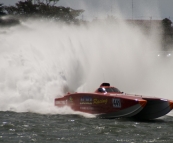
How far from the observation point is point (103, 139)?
14.5m

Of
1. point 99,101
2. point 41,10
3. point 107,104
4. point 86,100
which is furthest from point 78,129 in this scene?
point 41,10

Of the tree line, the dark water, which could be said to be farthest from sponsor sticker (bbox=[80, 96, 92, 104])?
the tree line

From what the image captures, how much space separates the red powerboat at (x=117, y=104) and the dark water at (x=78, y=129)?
42cm

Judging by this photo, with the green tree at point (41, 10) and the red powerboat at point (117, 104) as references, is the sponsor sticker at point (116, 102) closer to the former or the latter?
the red powerboat at point (117, 104)

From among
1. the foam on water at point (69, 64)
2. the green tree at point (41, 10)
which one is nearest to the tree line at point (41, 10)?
the green tree at point (41, 10)

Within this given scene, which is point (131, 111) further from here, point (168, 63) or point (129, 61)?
point (168, 63)

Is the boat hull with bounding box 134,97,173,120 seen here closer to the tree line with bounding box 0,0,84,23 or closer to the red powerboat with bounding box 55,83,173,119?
the red powerboat with bounding box 55,83,173,119

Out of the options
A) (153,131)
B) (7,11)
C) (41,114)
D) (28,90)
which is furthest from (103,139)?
(7,11)

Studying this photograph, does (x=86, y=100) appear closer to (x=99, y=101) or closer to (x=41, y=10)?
(x=99, y=101)

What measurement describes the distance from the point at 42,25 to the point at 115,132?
15.0m

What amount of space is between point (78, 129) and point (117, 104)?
358 cm

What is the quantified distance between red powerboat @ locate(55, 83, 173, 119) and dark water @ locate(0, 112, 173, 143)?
0.42 m

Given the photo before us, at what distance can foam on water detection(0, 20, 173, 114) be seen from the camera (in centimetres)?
2275

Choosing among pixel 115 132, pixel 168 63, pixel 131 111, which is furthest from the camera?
pixel 168 63
